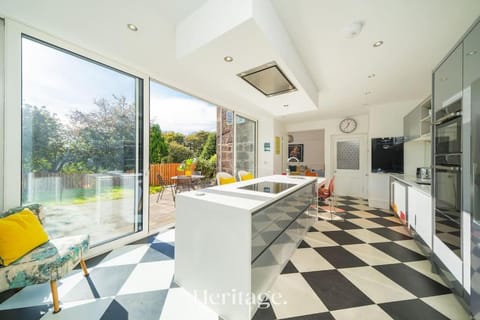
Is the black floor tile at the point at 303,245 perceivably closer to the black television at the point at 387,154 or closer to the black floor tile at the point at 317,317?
the black floor tile at the point at 317,317

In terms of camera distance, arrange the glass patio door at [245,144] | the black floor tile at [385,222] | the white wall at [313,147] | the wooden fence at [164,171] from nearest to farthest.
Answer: the black floor tile at [385,222] < the glass patio door at [245,144] < the wooden fence at [164,171] < the white wall at [313,147]

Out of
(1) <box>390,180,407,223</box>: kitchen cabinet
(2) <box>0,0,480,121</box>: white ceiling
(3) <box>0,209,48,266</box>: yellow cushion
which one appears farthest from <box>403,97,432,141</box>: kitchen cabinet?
(3) <box>0,209,48,266</box>: yellow cushion

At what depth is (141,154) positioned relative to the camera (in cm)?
256

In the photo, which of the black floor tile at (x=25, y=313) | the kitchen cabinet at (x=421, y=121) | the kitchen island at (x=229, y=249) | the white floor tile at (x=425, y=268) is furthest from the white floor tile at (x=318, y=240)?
the black floor tile at (x=25, y=313)

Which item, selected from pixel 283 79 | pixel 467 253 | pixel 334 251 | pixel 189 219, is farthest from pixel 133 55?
pixel 467 253

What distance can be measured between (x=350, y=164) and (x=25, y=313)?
6642mm

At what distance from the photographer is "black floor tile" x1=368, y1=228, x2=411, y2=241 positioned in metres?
2.61

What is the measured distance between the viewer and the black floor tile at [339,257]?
1975mm

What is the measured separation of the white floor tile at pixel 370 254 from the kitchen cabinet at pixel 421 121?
2.11 m

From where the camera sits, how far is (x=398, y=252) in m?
2.23

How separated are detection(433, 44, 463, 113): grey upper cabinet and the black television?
106 inches

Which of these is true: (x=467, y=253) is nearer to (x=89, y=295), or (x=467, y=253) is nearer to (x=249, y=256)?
(x=249, y=256)

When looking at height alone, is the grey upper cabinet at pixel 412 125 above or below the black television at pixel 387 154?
above

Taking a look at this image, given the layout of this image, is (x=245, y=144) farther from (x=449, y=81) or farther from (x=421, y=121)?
(x=449, y=81)
